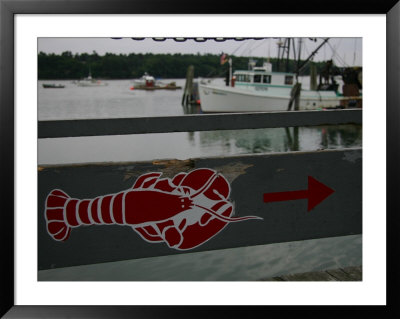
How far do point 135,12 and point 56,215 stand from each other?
0.96 m

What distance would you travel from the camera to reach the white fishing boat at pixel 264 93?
27.1 m

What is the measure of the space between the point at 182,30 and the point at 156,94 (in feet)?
163

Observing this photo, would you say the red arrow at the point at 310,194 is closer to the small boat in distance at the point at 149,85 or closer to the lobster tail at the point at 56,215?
the lobster tail at the point at 56,215

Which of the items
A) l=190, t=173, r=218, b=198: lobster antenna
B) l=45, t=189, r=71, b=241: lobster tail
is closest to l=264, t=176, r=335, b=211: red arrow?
l=190, t=173, r=218, b=198: lobster antenna

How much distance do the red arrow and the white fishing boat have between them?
24152mm

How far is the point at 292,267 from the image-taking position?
3.69m

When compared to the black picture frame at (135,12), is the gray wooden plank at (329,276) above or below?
below

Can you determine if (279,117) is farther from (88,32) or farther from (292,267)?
(292,267)

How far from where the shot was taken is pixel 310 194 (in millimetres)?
2213

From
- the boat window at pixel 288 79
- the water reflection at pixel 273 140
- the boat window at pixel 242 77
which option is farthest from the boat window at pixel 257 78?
the water reflection at pixel 273 140

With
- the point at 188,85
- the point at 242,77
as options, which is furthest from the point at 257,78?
the point at 188,85

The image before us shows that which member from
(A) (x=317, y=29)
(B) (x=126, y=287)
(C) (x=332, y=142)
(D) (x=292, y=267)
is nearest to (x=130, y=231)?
(B) (x=126, y=287)

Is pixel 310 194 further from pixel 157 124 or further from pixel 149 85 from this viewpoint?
pixel 149 85

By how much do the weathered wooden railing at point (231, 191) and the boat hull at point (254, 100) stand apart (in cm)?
2515
